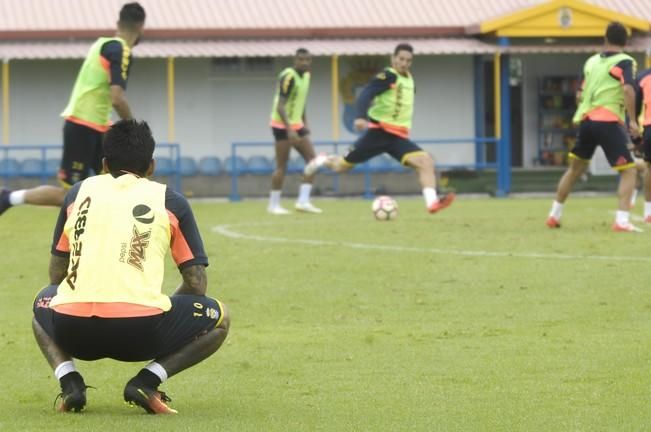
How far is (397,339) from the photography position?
30.6 ft

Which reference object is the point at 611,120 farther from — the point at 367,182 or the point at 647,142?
the point at 367,182

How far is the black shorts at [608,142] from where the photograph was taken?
16625 millimetres

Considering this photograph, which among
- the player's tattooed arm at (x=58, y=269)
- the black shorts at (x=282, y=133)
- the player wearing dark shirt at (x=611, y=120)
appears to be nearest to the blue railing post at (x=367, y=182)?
the black shorts at (x=282, y=133)

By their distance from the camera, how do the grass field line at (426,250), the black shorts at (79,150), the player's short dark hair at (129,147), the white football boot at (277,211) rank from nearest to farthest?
the player's short dark hair at (129,147)
the grass field line at (426,250)
the black shorts at (79,150)
the white football boot at (277,211)

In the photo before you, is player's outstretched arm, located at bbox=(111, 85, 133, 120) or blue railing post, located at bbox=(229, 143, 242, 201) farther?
blue railing post, located at bbox=(229, 143, 242, 201)

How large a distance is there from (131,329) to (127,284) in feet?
0.63

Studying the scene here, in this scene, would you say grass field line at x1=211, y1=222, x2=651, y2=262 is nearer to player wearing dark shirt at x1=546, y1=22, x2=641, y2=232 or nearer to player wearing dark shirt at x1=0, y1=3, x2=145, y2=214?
player wearing dark shirt at x1=0, y1=3, x2=145, y2=214

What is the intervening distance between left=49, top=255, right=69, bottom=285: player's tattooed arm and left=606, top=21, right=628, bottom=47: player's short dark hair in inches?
421

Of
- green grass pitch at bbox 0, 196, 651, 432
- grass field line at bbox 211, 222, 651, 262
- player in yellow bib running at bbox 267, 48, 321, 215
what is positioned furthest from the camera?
player in yellow bib running at bbox 267, 48, 321, 215

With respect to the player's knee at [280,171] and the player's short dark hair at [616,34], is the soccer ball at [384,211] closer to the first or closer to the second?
the player's knee at [280,171]

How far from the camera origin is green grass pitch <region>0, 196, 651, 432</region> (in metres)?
6.80

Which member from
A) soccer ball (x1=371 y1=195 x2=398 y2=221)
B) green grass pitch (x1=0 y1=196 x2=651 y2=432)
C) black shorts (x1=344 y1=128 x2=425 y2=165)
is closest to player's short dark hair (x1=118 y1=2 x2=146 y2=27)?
green grass pitch (x1=0 y1=196 x2=651 y2=432)

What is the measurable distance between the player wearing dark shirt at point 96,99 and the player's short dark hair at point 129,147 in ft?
24.2

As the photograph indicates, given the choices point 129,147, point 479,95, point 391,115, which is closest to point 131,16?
point 391,115
